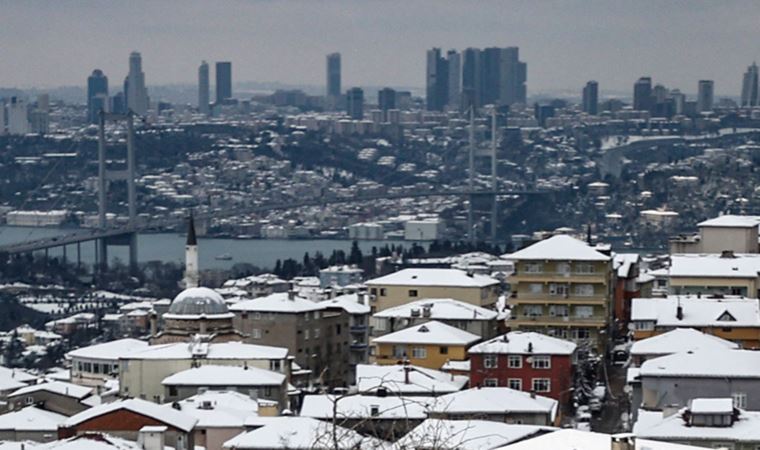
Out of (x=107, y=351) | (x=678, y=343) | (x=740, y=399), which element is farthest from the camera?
(x=107, y=351)

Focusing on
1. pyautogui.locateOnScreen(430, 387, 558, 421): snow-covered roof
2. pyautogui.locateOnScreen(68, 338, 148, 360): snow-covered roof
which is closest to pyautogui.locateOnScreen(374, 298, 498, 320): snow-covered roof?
pyautogui.locateOnScreen(68, 338, 148, 360): snow-covered roof

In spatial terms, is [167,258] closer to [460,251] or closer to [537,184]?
[460,251]

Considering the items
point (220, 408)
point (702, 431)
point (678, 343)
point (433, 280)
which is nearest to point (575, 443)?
point (702, 431)

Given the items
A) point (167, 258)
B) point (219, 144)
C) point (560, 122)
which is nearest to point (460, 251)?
point (167, 258)

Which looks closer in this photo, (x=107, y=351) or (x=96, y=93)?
(x=107, y=351)

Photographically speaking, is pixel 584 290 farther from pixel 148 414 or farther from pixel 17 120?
pixel 17 120

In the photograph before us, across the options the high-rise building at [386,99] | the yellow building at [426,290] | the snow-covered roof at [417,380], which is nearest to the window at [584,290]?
the snow-covered roof at [417,380]

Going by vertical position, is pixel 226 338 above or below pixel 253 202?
above

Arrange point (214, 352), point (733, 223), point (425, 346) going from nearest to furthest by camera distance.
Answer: point (425, 346), point (214, 352), point (733, 223)
